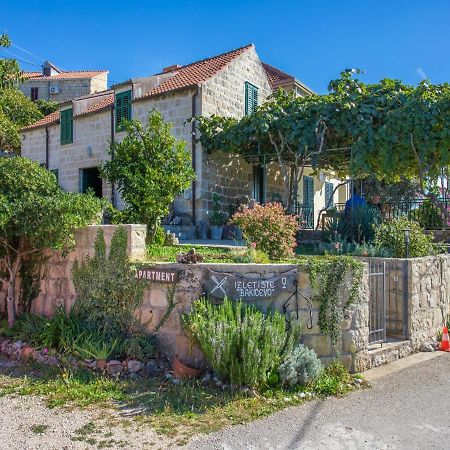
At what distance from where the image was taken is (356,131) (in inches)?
481

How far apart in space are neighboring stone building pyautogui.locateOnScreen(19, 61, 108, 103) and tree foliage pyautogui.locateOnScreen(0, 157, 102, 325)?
37551 millimetres

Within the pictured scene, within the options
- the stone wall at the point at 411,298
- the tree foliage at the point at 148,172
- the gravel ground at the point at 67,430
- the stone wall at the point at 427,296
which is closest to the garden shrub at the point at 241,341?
the gravel ground at the point at 67,430

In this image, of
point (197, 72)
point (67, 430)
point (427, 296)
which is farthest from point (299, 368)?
point (197, 72)

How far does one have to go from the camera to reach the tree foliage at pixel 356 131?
10.9 metres

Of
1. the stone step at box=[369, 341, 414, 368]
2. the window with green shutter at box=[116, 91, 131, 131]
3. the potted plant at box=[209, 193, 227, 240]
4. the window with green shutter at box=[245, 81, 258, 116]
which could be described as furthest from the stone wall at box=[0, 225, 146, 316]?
the window with green shutter at box=[245, 81, 258, 116]

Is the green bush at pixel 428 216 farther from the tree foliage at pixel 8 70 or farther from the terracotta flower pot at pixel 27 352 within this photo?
the tree foliage at pixel 8 70

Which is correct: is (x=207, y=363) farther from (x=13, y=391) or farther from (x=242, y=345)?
(x=13, y=391)

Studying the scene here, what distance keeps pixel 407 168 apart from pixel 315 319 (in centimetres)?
757

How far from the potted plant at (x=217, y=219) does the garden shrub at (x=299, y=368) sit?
337 inches

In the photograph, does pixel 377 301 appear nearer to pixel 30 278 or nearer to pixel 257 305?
pixel 257 305

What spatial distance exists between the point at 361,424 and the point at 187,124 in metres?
11.9

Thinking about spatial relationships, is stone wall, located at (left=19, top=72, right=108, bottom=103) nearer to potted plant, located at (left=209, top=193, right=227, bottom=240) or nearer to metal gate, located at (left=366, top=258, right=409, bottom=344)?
potted plant, located at (left=209, top=193, right=227, bottom=240)

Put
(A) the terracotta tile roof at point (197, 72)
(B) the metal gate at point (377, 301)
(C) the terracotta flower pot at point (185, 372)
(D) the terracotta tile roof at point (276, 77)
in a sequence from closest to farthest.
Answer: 1. (C) the terracotta flower pot at point (185, 372)
2. (B) the metal gate at point (377, 301)
3. (A) the terracotta tile roof at point (197, 72)
4. (D) the terracotta tile roof at point (276, 77)

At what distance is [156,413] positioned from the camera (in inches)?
192
